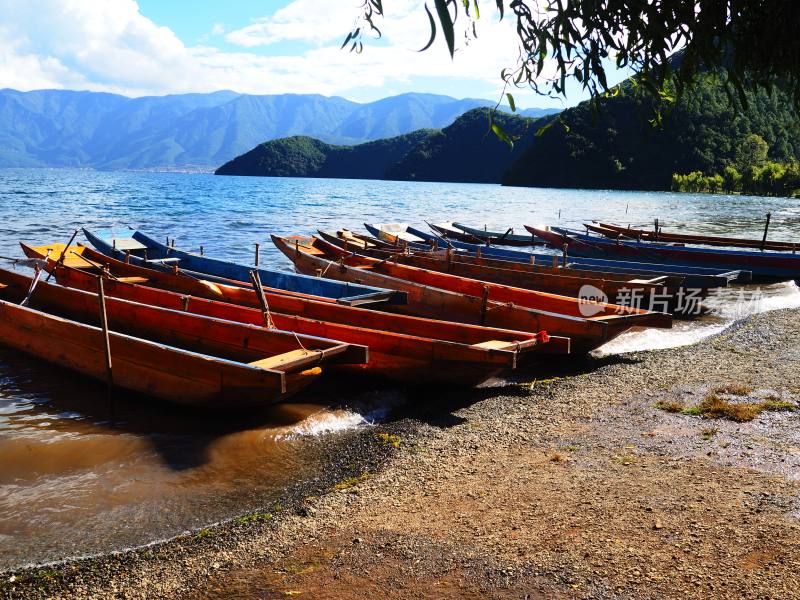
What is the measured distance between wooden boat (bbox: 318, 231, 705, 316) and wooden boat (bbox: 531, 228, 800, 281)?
4.35 metres

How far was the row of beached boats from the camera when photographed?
754 centimetres

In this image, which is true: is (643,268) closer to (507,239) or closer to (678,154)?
(507,239)

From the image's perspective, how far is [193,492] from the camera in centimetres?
589

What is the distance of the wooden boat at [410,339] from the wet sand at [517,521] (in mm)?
688

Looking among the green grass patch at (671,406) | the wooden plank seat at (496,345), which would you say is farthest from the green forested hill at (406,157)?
the green grass patch at (671,406)

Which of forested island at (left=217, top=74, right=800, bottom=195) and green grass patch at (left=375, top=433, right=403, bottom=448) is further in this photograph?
forested island at (left=217, top=74, right=800, bottom=195)

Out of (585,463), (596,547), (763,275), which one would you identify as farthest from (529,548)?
(763,275)

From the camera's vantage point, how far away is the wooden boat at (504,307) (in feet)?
30.8

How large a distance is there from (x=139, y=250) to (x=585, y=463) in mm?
13990

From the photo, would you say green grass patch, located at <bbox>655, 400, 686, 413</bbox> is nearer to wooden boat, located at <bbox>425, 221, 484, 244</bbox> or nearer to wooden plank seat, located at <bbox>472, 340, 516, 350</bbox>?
wooden plank seat, located at <bbox>472, 340, 516, 350</bbox>

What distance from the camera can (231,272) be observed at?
13.7 m

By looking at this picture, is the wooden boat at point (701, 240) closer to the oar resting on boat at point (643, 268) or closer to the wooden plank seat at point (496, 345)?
the oar resting on boat at point (643, 268)

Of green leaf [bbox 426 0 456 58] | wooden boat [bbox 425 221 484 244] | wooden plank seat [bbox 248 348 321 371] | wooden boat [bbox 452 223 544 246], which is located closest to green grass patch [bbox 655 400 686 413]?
wooden plank seat [bbox 248 348 321 371]

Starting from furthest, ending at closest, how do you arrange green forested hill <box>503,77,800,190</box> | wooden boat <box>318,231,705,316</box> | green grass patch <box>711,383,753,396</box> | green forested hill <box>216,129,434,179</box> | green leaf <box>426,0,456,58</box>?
green forested hill <box>216,129,434,179</box> → green forested hill <box>503,77,800,190</box> → wooden boat <box>318,231,705,316</box> → green grass patch <box>711,383,753,396</box> → green leaf <box>426,0,456,58</box>
